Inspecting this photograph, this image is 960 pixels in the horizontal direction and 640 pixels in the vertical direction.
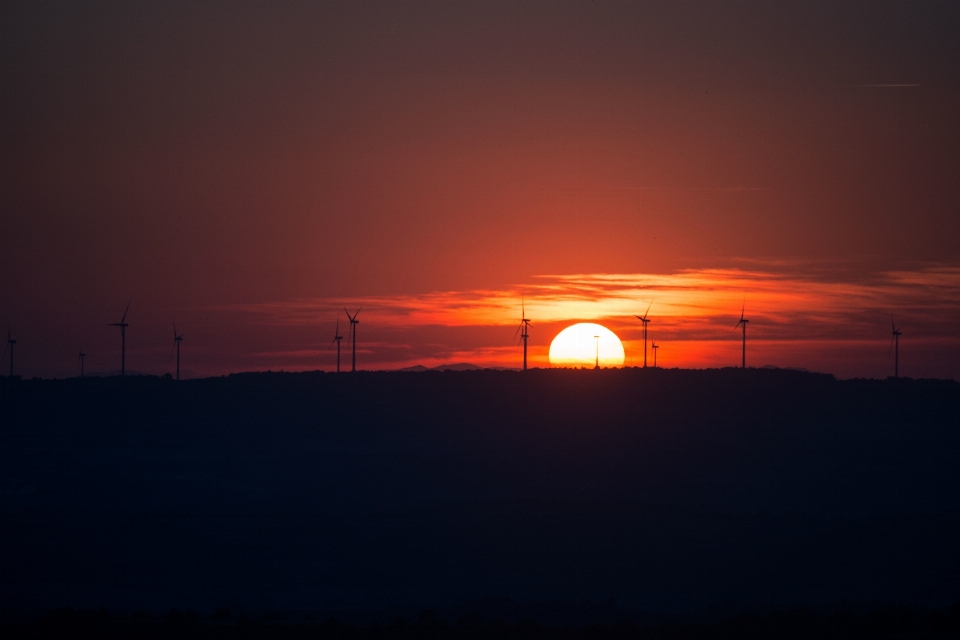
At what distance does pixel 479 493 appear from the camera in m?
85.7

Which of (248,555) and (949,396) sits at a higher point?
(949,396)

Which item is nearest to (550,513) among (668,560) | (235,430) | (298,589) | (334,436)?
(668,560)

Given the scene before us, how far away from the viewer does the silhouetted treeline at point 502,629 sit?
143 feet

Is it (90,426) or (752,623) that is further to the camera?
(90,426)

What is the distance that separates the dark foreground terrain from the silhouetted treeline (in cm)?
364

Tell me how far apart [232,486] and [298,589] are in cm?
2242

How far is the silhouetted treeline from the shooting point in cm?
4353

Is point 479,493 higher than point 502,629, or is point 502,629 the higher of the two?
point 479,493

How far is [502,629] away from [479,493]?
4017cm

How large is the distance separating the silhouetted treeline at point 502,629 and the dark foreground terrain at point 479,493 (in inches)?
143

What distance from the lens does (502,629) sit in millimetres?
45531

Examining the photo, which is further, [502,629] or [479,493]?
[479,493]

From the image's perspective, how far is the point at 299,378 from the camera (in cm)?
12312

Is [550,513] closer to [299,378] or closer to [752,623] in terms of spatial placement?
[752,623]
